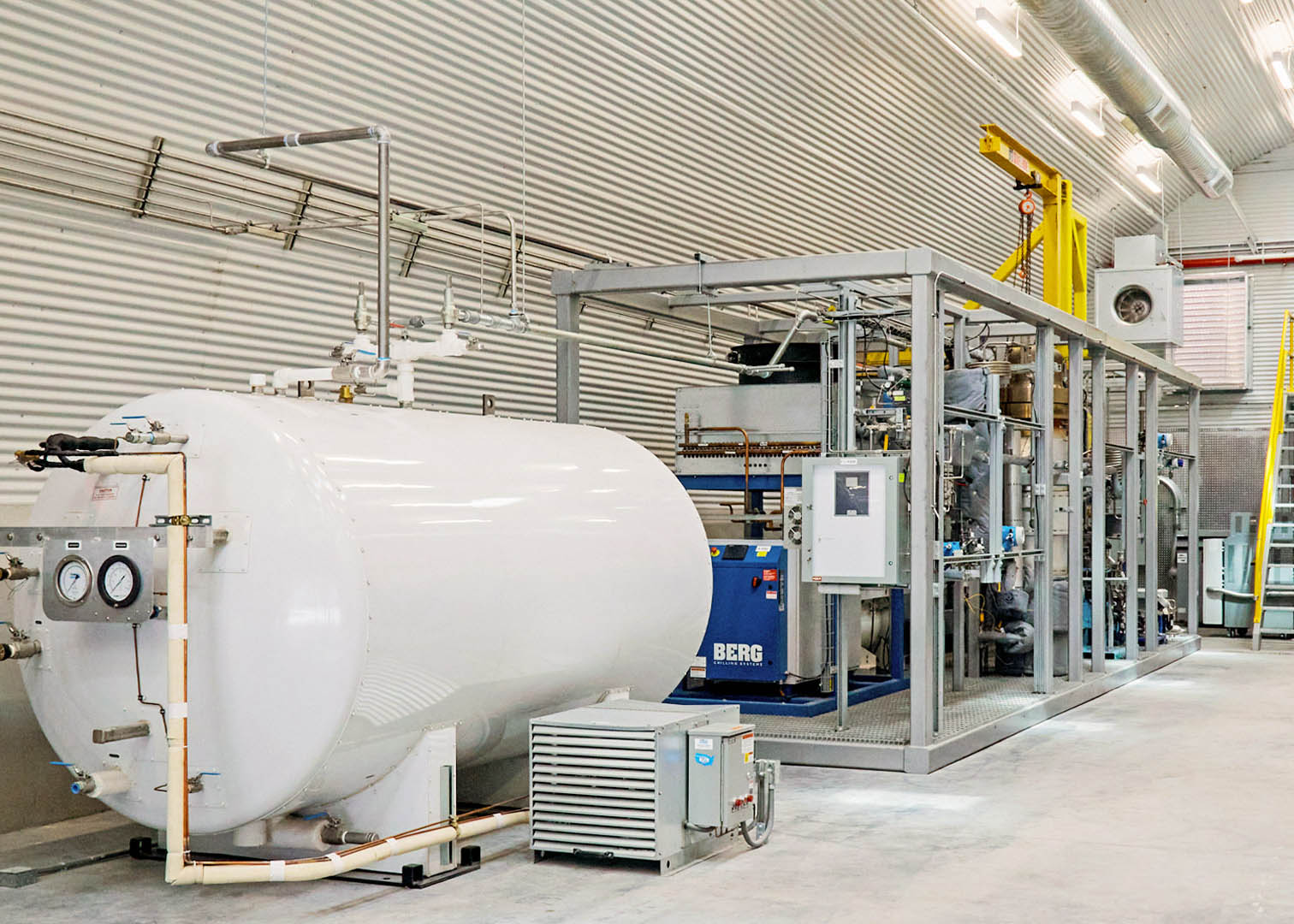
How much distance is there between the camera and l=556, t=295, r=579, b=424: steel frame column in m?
9.05

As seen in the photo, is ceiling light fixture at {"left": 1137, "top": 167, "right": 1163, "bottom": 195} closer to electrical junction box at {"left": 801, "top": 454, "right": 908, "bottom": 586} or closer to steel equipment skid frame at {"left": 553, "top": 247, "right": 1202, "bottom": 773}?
steel equipment skid frame at {"left": 553, "top": 247, "right": 1202, "bottom": 773}

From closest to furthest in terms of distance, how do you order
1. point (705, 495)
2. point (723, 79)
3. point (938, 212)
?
point (723, 79) → point (705, 495) → point (938, 212)

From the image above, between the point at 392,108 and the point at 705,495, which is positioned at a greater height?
the point at 392,108

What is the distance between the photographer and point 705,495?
12.3m

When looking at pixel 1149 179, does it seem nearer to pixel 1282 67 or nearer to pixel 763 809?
pixel 1282 67

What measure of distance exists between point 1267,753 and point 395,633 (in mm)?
5781

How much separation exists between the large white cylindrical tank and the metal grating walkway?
2539mm

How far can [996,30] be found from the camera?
1095 cm

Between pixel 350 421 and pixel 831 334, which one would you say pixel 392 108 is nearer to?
pixel 831 334

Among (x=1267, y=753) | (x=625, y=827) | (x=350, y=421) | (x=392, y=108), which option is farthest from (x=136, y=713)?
(x=1267, y=753)

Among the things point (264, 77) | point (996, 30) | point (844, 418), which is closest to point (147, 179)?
point (264, 77)

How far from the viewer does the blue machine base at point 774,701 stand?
915 centimetres

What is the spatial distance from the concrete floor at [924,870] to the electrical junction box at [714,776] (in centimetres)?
21

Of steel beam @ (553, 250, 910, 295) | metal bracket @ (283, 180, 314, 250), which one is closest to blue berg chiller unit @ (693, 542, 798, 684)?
steel beam @ (553, 250, 910, 295)
